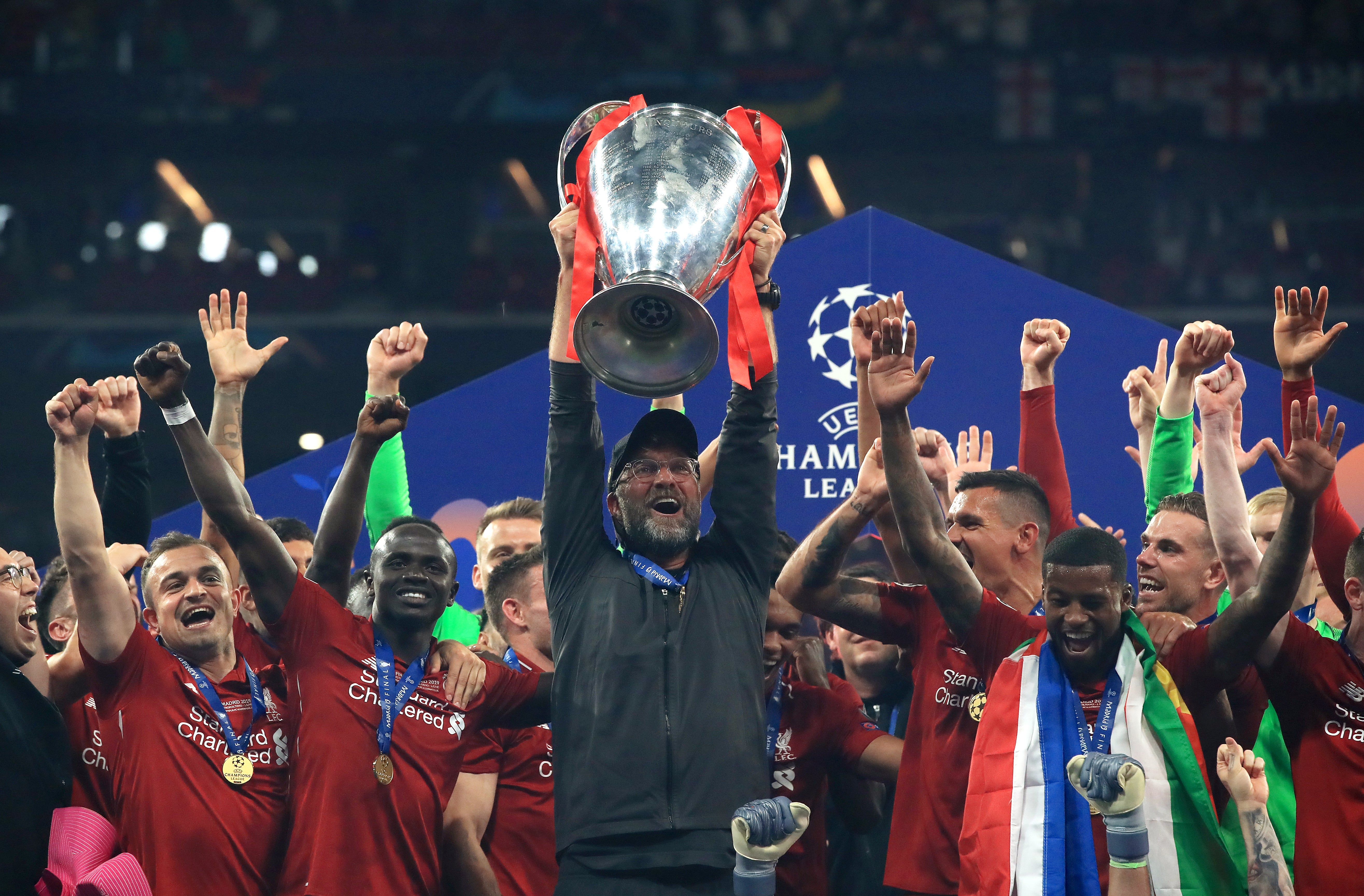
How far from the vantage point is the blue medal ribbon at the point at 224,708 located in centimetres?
347

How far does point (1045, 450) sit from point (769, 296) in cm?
127

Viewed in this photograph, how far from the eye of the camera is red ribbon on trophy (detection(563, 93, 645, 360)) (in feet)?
Answer: 10.2

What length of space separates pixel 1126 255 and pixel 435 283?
7049 millimetres

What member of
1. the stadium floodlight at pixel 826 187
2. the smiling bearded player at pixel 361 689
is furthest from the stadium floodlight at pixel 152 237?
the smiling bearded player at pixel 361 689

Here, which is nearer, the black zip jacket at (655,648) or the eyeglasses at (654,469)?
the black zip jacket at (655,648)

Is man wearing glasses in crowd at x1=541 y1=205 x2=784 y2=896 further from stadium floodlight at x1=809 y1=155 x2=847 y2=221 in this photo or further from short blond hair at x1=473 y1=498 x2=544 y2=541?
stadium floodlight at x1=809 y1=155 x2=847 y2=221

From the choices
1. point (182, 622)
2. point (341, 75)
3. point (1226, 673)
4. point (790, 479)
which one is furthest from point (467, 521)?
point (341, 75)

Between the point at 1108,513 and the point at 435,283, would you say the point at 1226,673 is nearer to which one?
the point at 1108,513

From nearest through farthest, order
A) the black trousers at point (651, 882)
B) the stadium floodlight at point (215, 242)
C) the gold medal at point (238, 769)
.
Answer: the black trousers at point (651, 882) < the gold medal at point (238, 769) < the stadium floodlight at point (215, 242)

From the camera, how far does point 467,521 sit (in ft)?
16.1

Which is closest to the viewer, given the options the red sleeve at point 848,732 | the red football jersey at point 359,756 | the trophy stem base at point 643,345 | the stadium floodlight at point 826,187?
the trophy stem base at point 643,345

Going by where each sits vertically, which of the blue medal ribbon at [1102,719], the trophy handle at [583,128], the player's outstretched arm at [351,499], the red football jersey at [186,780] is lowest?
the red football jersey at [186,780]

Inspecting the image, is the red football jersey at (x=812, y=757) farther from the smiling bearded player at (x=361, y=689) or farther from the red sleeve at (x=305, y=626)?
the red sleeve at (x=305, y=626)

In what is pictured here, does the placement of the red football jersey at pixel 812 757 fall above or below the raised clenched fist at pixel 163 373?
below
